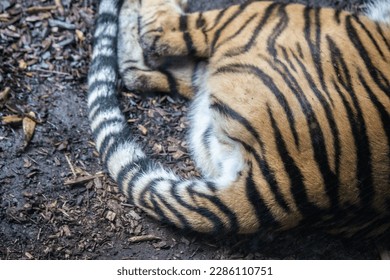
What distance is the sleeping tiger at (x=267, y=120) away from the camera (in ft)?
6.93

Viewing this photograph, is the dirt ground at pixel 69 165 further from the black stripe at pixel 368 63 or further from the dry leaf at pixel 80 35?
the black stripe at pixel 368 63

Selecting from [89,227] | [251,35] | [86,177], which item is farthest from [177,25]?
[89,227]

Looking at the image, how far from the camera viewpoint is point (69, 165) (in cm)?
242

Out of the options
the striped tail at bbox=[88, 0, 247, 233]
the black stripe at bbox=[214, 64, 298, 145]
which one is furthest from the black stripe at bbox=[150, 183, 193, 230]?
the black stripe at bbox=[214, 64, 298, 145]

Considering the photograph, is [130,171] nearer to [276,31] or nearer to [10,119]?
[10,119]

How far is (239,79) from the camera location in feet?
7.36

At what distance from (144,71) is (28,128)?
1.78 ft

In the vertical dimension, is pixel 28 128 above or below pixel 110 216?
above

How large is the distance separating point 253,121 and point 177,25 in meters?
0.60

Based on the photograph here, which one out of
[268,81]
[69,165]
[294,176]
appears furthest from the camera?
[69,165]

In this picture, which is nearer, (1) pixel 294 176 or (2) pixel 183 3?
(1) pixel 294 176

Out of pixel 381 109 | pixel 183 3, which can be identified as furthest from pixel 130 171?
pixel 381 109

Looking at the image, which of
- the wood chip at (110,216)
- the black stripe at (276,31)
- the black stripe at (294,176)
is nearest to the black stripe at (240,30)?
the black stripe at (276,31)
